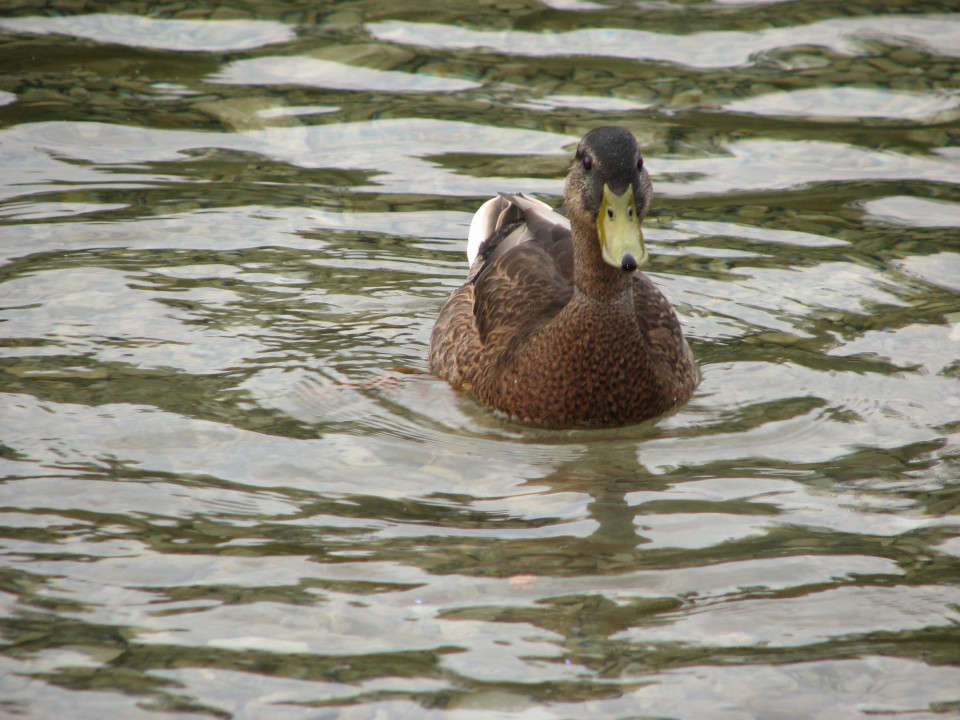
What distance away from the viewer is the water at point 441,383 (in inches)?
190

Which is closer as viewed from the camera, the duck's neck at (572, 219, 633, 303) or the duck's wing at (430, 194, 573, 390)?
the duck's neck at (572, 219, 633, 303)

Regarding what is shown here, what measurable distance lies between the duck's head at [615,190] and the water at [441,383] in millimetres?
1026

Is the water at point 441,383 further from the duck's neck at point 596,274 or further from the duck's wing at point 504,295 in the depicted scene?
Answer: the duck's neck at point 596,274

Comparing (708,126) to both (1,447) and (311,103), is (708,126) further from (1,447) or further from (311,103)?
(1,447)

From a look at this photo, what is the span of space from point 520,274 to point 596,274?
0.88 metres

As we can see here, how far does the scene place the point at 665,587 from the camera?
5266 mm

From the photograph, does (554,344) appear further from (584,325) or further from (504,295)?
(504,295)

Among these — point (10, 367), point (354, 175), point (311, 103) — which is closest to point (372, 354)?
point (10, 367)

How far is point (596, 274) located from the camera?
6961mm

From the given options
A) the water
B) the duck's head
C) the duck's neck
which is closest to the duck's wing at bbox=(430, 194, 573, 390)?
the water

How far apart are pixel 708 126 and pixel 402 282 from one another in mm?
3639

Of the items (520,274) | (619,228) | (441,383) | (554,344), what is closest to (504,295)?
(520,274)

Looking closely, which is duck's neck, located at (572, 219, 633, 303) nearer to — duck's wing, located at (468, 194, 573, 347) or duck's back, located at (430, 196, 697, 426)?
duck's back, located at (430, 196, 697, 426)

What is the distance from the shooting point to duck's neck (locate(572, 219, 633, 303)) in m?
6.93
